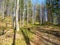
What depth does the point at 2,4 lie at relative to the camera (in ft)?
194

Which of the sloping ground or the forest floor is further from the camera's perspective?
the forest floor

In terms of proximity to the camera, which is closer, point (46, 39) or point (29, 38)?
point (46, 39)

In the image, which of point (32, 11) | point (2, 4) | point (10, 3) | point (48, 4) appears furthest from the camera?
point (32, 11)

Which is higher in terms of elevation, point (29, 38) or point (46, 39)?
point (29, 38)

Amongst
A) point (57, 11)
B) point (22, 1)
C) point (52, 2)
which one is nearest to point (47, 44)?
point (57, 11)

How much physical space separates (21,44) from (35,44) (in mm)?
1169

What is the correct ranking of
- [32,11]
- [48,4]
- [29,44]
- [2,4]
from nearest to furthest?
1. [29,44]
2. [48,4]
3. [2,4]
4. [32,11]

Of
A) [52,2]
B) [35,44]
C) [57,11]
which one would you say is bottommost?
[35,44]

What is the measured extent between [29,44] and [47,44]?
1489 mm

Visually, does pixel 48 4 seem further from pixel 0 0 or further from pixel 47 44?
pixel 47 44

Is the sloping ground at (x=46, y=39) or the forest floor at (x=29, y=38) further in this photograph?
the forest floor at (x=29, y=38)

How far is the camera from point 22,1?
50156mm

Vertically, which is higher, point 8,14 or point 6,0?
point 6,0

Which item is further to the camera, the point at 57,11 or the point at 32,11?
the point at 32,11
